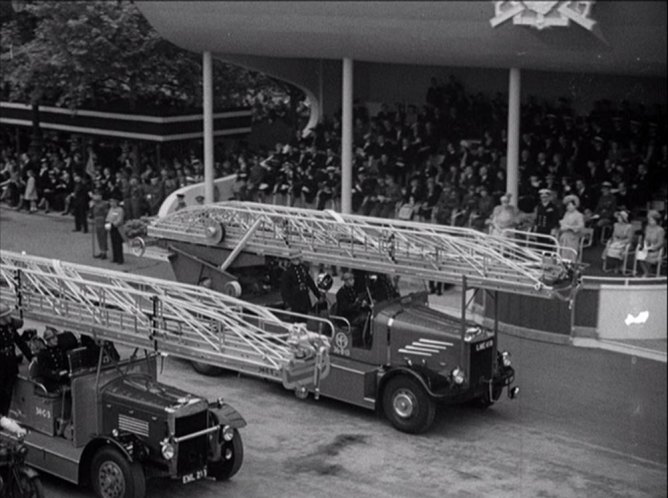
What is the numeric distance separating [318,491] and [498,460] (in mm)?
2341

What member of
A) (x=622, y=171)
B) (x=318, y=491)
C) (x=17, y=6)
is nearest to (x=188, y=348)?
(x=318, y=491)

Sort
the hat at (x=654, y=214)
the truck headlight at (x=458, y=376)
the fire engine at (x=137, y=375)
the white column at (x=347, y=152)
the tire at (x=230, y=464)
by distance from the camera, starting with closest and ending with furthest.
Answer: the fire engine at (x=137, y=375), the tire at (x=230, y=464), the truck headlight at (x=458, y=376), the hat at (x=654, y=214), the white column at (x=347, y=152)

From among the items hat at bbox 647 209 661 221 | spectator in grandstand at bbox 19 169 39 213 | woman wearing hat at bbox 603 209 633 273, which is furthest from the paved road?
spectator in grandstand at bbox 19 169 39 213

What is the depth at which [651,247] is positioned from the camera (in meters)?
19.1

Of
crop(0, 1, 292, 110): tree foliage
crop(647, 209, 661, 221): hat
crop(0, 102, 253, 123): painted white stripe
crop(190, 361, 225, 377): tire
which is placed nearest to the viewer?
crop(190, 361, 225, 377): tire

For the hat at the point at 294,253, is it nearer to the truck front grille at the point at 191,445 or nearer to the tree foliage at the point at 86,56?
the truck front grille at the point at 191,445

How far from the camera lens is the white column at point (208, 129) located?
24.5 m

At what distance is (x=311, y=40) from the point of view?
20.3 metres

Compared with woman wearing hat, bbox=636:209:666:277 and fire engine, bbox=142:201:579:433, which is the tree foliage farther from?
woman wearing hat, bbox=636:209:666:277

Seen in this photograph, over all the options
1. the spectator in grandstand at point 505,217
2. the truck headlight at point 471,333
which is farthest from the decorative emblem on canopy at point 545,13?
the spectator in grandstand at point 505,217

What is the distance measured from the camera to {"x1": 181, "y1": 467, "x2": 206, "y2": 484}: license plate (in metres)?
12.5

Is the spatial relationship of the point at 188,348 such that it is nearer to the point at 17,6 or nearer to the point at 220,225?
the point at 220,225

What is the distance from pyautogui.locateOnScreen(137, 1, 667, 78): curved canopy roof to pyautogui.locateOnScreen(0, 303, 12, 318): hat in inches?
237

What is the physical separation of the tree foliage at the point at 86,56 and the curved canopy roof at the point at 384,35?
0.64m
